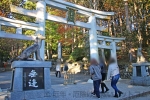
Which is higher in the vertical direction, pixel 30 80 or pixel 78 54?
pixel 78 54

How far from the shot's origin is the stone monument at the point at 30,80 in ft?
19.6

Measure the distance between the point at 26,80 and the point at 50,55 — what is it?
92.5ft

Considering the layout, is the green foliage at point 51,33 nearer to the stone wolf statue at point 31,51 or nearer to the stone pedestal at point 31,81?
the stone wolf statue at point 31,51

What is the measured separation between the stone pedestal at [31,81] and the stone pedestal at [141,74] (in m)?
7.62

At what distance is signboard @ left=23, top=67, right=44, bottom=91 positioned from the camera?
244 inches

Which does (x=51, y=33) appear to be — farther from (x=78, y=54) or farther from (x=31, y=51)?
(x=31, y=51)

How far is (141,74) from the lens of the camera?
12.3m

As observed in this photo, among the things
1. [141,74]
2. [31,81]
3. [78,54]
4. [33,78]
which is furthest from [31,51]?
[78,54]

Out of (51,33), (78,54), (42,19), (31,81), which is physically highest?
(51,33)

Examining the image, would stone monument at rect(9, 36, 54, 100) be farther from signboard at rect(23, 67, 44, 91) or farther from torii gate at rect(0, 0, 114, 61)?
torii gate at rect(0, 0, 114, 61)

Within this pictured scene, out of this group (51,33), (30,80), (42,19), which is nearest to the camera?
(30,80)

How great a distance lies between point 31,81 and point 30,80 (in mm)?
51

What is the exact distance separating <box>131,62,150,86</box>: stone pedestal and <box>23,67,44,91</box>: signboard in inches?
312

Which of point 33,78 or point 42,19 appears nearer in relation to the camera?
point 33,78
